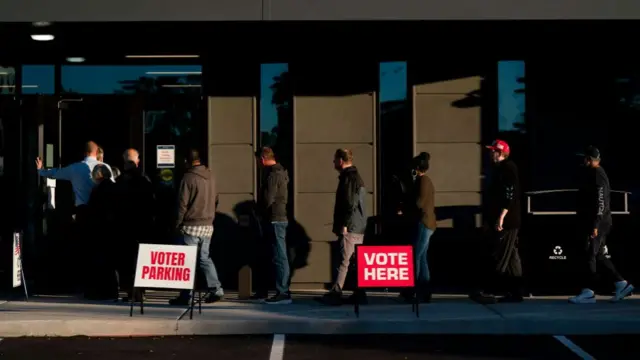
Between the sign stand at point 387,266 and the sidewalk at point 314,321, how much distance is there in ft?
1.24

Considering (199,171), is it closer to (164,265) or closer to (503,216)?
(164,265)

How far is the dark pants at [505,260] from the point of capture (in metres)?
12.4

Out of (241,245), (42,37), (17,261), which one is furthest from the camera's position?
(241,245)

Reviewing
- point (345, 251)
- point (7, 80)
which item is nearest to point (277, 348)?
point (345, 251)

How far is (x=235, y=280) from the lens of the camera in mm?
14430

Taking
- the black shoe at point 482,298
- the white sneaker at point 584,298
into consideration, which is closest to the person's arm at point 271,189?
the black shoe at point 482,298

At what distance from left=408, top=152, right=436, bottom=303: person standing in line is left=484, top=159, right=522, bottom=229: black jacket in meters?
0.79

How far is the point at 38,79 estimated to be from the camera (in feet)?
48.3

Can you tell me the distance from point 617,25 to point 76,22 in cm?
700

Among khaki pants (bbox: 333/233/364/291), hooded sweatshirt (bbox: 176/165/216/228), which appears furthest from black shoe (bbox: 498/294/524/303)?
hooded sweatshirt (bbox: 176/165/216/228)

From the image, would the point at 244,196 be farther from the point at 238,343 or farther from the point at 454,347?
the point at 454,347

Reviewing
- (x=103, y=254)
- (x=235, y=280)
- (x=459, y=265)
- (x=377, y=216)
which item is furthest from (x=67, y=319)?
(x=459, y=265)

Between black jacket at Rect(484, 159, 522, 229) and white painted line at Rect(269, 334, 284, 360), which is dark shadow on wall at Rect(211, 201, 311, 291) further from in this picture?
white painted line at Rect(269, 334, 284, 360)

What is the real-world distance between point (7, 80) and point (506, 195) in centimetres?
765
